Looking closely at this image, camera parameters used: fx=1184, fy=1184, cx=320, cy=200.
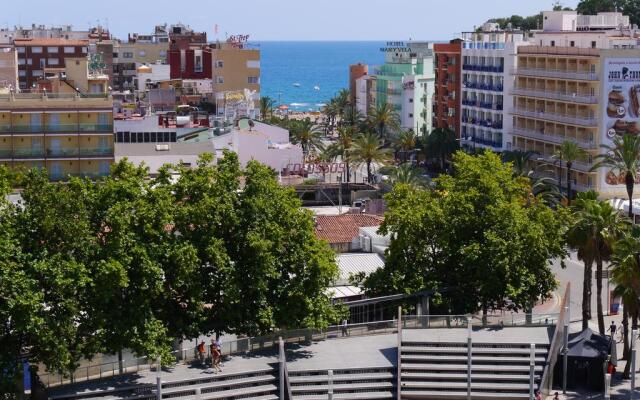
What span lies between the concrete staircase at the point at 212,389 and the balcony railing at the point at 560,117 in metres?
56.6

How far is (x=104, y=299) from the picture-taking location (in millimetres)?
41500

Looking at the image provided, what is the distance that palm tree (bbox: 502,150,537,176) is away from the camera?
301 ft

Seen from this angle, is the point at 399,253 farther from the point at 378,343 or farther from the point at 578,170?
the point at 578,170

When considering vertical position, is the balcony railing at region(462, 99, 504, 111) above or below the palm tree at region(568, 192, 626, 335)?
above

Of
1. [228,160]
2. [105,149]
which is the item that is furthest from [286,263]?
[105,149]

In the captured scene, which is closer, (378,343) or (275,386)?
(275,386)

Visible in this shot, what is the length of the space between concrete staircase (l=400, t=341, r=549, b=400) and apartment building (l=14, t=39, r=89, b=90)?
114529 millimetres

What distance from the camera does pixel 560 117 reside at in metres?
98.7

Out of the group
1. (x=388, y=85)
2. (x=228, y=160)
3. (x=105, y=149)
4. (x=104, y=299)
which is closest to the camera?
(x=104, y=299)

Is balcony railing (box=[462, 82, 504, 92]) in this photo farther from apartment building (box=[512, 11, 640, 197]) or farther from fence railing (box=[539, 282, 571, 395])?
fence railing (box=[539, 282, 571, 395])

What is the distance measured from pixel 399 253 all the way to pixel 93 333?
1465cm

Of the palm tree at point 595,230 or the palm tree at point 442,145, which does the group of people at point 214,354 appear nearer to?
the palm tree at point 595,230

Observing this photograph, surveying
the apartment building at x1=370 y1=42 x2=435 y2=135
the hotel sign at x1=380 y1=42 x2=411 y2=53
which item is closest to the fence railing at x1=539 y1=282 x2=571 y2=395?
the apartment building at x1=370 y1=42 x2=435 y2=135

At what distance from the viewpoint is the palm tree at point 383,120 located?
140 metres
